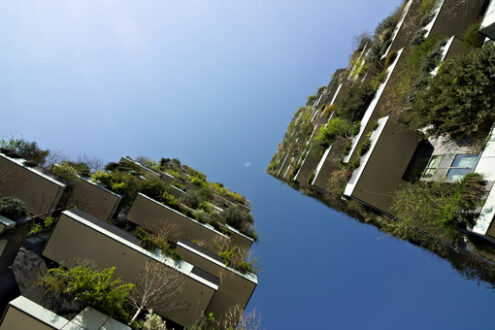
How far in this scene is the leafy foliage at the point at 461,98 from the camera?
9688 mm

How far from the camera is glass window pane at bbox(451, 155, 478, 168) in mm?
10772

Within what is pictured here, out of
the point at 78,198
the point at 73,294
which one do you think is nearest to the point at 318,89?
the point at 78,198

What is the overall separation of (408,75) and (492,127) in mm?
6054

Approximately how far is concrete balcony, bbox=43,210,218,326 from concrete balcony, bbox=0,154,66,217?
3.47m

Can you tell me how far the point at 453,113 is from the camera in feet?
34.6

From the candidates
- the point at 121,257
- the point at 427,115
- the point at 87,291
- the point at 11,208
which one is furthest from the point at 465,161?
the point at 11,208

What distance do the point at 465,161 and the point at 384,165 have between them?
11.4ft

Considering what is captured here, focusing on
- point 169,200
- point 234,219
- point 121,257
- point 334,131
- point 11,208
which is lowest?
point 121,257

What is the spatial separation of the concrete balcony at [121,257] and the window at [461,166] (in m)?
12.9

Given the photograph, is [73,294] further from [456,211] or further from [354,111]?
[354,111]

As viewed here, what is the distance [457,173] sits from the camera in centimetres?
1142

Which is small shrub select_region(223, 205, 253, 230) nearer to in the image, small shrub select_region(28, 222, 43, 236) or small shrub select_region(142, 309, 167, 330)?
small shrub select_region(142, 309, 167, 330)

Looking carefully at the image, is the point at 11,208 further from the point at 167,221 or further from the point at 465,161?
the point at 465,161

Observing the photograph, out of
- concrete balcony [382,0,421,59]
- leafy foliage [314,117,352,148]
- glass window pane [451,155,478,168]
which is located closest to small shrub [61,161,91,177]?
leafy foliage [314,117,352,148]
